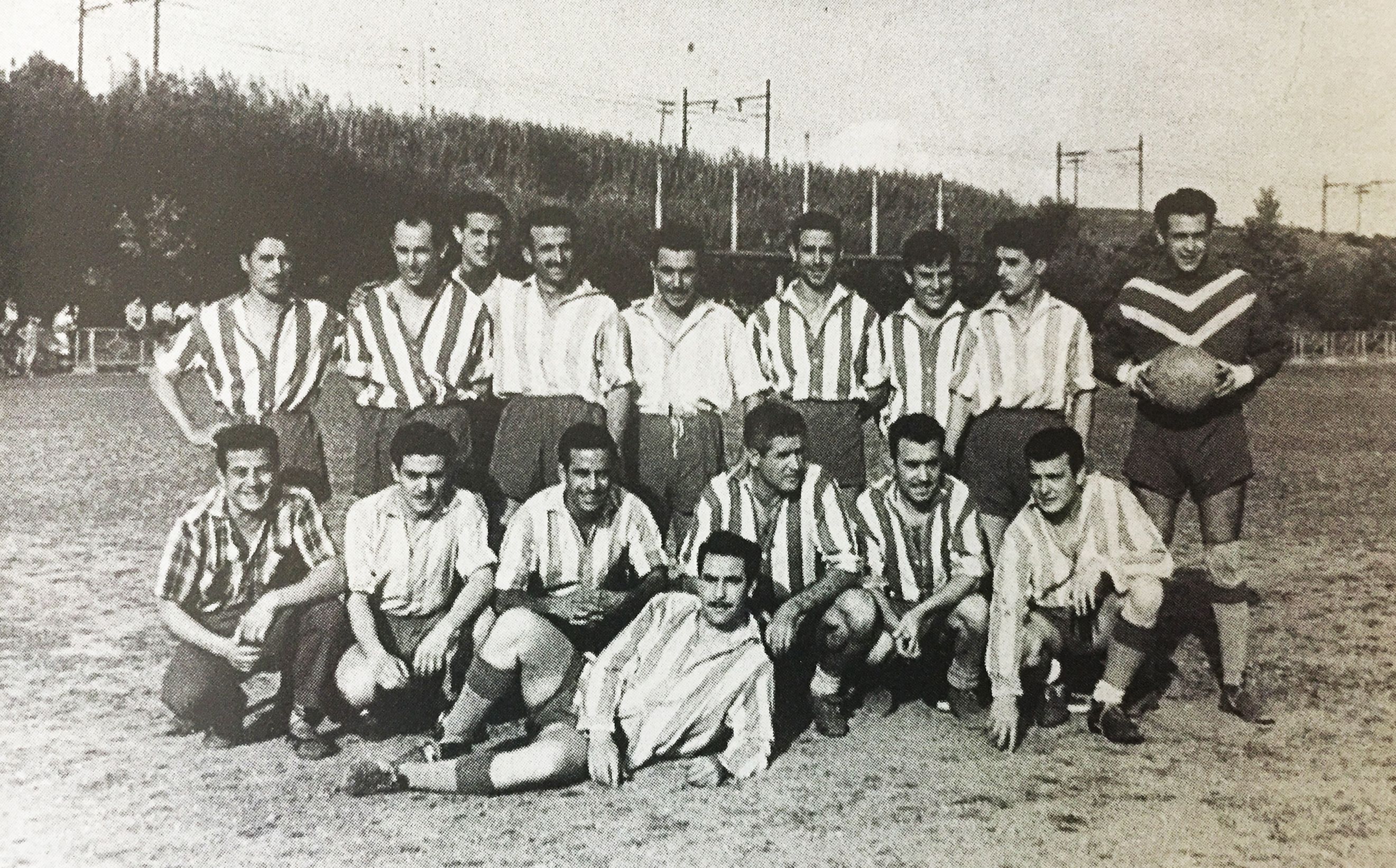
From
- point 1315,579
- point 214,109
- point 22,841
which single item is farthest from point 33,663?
point 1315,579

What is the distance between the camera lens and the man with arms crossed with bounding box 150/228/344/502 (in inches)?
108

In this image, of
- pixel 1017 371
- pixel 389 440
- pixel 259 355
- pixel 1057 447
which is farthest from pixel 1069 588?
pixel 259 355

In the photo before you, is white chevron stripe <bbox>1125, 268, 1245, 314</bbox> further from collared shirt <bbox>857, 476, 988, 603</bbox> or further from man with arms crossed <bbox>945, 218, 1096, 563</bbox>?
collared shirt <bbox>857, 476, 988, 603</bbox>

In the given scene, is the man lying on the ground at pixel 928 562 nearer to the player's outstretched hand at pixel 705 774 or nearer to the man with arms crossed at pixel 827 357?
the man with arms crossed at pixel 827 357

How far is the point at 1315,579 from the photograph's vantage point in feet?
11.8

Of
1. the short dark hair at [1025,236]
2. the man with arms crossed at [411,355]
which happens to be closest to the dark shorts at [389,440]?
the man with arms crossed at [411,355]

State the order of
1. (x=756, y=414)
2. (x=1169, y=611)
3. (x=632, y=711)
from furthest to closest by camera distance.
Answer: (x=1169, y=611) → (x=756, y=414) → (x=632, y=711)

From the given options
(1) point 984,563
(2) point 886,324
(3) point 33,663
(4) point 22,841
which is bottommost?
(4) point 22,841

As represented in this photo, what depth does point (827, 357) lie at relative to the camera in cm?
292

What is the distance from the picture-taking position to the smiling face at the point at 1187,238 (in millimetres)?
2629

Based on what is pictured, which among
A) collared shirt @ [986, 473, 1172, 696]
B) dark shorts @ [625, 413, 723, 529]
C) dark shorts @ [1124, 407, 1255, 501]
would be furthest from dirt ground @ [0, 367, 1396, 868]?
dark shorts @ [625, 413, 723, 529]

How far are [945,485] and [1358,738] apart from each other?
3.50 ft

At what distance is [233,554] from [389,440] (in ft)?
1.51

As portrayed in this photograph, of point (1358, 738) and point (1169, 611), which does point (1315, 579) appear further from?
point (1358, 738)
